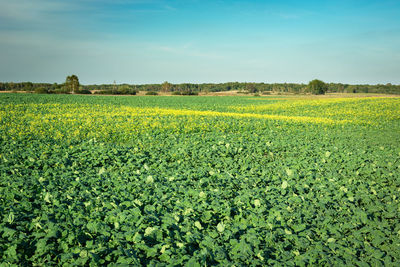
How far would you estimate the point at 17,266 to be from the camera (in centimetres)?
358

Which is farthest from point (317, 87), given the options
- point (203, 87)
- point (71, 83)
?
point (71, 83)

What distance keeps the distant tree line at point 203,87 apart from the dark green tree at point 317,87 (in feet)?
4.57

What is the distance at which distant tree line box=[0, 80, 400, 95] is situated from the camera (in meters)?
100

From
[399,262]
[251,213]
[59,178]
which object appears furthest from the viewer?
[59,178]

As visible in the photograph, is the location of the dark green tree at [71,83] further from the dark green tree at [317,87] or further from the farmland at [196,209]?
the dark green tree at [317,87]

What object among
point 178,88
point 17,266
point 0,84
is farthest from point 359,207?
point 178,88

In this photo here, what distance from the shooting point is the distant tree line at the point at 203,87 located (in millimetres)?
100062

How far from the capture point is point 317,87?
12019 cm

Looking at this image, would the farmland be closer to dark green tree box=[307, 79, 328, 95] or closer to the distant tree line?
the distant tree line

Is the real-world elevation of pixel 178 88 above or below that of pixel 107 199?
above

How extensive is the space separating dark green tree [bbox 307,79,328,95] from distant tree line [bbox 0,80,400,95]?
1.39m

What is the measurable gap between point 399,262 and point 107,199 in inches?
237

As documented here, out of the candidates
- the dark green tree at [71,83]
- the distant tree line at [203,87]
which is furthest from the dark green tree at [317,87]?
the dark green tree at [71,83]

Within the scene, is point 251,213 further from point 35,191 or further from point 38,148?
point 38,148
